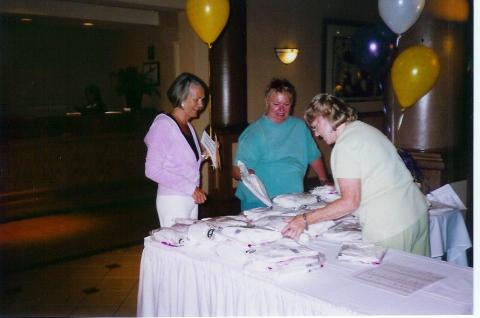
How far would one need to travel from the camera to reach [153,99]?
28.3 feet

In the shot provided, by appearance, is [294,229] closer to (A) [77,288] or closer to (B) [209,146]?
(B) [209,146]

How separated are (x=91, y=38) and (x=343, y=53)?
19.6 feet

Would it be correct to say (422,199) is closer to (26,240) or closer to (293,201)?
(293,201)

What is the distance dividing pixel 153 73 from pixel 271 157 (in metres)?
5.94

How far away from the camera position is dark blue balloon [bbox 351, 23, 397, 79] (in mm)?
3488

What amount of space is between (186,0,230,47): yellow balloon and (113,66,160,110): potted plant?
4724 millimetres

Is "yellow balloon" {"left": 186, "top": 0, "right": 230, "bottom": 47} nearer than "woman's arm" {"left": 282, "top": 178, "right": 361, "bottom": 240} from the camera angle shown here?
No

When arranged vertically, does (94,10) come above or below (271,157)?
above

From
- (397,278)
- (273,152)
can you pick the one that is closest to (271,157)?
(273,152)

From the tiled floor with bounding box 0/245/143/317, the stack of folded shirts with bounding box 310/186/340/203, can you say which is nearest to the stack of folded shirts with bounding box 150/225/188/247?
the stack of folded shirts with bounding box 310/186/340/203

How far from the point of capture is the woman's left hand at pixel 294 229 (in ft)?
6.59

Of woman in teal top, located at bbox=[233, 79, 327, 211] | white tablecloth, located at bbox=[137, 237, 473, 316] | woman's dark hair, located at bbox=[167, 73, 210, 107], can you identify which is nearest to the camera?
white tablecloth, located at bbox=[137, 237, 473, 316]

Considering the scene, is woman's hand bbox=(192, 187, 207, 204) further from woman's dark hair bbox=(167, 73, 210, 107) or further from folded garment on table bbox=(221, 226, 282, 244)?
folded garment on table bbox=(221, 226, 282, 244)

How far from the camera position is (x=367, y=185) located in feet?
6.48
